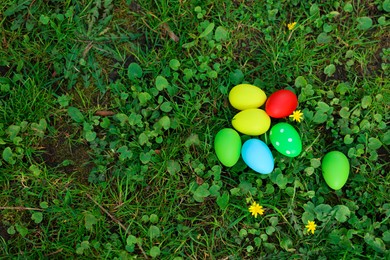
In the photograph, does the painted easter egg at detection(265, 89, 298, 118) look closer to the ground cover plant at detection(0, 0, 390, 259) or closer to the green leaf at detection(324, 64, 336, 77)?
the ground cover plant at detection(0, 0, 390, 259)

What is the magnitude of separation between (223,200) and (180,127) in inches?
15.9

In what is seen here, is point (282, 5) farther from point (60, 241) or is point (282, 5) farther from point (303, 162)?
point (60, 241)

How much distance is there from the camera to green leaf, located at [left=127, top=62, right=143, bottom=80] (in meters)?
2.59

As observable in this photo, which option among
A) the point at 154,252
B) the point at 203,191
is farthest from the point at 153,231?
the point at 203,191

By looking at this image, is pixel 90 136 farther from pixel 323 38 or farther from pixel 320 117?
pixel 323 38

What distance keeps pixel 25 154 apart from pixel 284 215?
4.18 feet

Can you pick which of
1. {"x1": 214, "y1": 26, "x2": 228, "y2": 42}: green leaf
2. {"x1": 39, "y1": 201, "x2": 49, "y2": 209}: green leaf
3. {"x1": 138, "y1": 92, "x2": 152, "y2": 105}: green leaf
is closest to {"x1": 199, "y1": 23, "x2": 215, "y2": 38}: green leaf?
{"x1": 214, "y1": 26, "x2": 228, "y2": 42}: green leaf

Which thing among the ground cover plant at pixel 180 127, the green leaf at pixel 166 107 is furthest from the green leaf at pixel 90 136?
the green leaf at pixel 166 107

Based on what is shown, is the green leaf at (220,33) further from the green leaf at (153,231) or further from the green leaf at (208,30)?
the green leaf at (153,231)

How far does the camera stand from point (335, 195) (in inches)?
101

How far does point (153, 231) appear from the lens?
2.49 metres

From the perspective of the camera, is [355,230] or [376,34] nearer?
[355,230]

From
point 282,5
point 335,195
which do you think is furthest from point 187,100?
point 335,195

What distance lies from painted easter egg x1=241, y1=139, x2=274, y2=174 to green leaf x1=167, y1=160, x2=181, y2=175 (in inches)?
12.4
